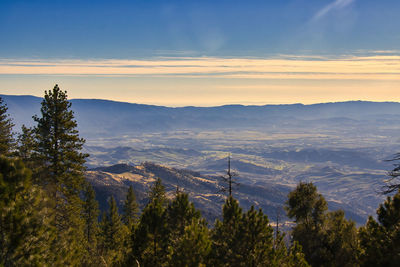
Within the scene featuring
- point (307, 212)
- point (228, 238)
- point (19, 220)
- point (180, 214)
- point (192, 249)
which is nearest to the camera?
point (19, 220)

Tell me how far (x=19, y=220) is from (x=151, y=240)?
13.0m

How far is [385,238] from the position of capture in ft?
88.9

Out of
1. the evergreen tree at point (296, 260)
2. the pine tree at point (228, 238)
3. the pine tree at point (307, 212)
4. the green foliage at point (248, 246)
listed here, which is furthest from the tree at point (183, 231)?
the pine tree at point (307, 212)

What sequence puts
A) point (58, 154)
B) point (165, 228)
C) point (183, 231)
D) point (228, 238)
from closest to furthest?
point (228, 238)
point (165, 228)
point (183, 231)
point (58, 154)

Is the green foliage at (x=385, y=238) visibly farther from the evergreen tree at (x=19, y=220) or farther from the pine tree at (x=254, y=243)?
the evergreen tree at (x=19, y=220)

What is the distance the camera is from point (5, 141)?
42.5 metres

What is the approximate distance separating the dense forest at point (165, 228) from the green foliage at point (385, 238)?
70mm

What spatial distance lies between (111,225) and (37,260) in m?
54.0

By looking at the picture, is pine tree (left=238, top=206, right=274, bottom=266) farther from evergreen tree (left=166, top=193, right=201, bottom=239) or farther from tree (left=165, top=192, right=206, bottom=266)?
evergreen tree (left=166, top=193, right=201, bottom=239)

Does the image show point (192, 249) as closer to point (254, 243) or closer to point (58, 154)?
point (254, 243)

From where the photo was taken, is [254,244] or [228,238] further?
[228,238]

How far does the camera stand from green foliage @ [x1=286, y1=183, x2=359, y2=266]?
1385 inches

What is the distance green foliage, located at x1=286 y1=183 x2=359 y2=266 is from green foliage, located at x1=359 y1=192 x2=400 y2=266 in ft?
15.3

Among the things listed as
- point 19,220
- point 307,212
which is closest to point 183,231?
point 19,220
